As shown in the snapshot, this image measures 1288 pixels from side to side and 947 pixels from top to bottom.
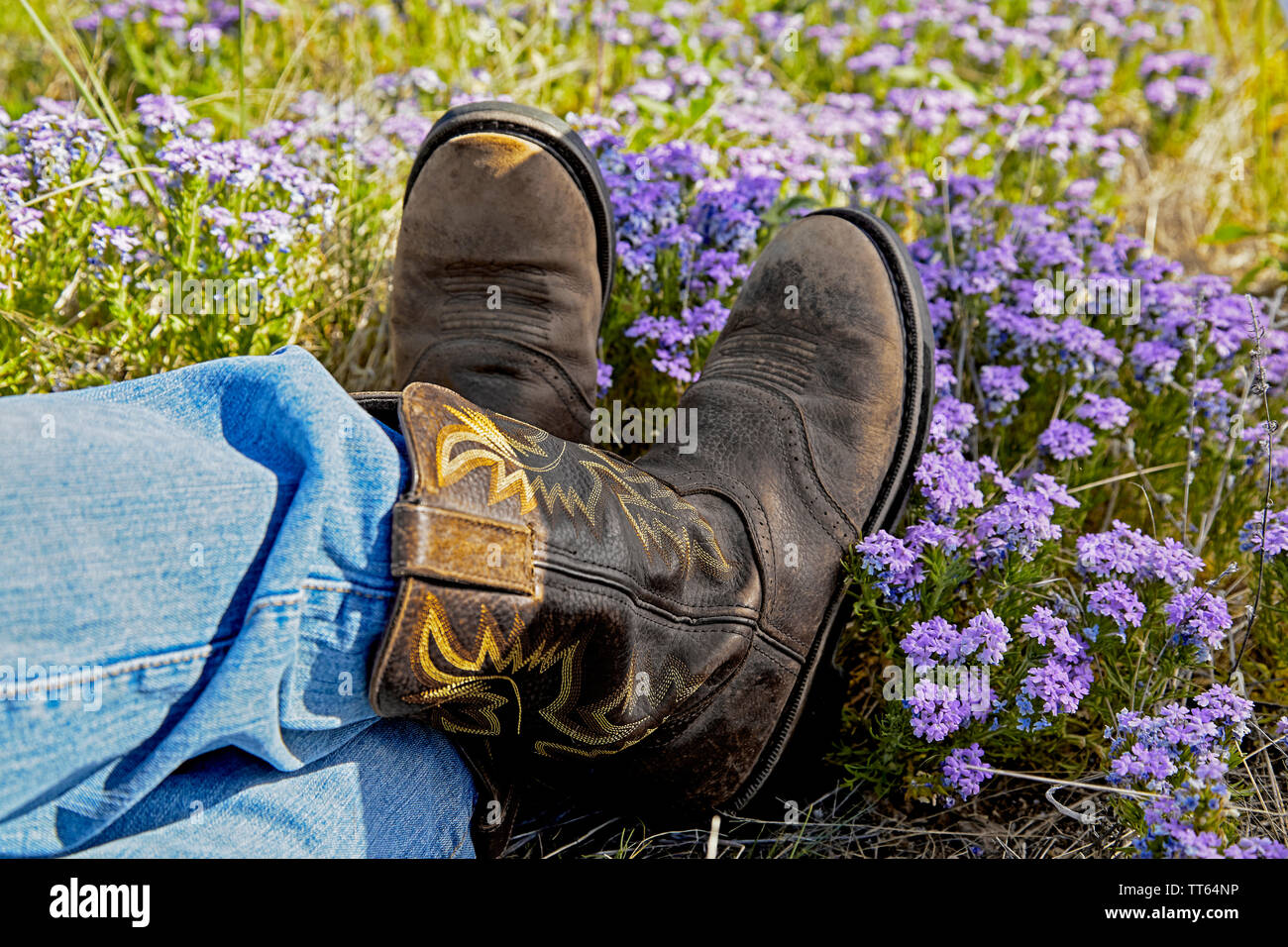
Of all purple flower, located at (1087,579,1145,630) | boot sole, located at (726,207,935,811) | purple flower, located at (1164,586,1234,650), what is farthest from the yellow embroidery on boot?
purple flower, located at (1164,586,1234,650)

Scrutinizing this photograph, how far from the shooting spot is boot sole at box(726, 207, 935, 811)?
1804mm

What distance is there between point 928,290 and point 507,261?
101 centimetres

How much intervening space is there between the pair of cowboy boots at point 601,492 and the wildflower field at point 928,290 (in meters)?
0.14

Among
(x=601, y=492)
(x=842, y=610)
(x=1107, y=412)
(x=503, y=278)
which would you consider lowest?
(x=842, y=610)

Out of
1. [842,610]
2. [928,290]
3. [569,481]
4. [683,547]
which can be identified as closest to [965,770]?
[842,610]

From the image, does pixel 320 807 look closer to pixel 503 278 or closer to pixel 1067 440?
pixel 503 278

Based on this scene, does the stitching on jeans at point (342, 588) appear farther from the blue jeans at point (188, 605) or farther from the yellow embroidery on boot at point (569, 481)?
the yellow embroidery on boot at point (569, 481)

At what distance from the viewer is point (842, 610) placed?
1868 millimetres

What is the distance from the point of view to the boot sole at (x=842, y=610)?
1.80 meters

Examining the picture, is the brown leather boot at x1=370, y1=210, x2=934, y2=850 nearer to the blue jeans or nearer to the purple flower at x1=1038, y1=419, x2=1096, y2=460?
the blue jeans

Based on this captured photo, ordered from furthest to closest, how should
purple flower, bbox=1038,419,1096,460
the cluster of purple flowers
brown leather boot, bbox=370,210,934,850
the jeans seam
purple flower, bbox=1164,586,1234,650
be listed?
the cluster of purple flowers → purple flower, bbox=1038,419,1096,460 → purple flower, bbox=1164,586,1234,650 → brown leather boot, bbox=370,210,934,850 → the jeans seam

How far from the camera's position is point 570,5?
12.2 feet
